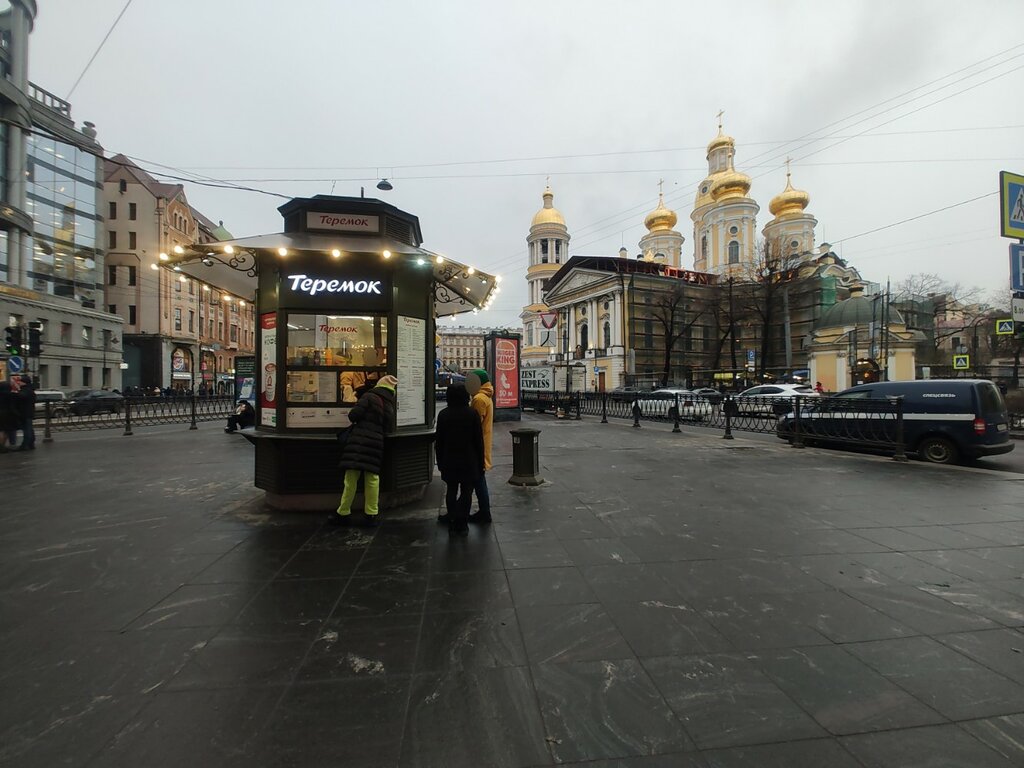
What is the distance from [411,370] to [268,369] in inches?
69.1

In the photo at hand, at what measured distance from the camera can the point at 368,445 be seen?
518cm

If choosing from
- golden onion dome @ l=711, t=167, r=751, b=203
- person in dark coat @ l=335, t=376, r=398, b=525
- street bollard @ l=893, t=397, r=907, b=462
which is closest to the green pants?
person in dark coat @ l=335, t=376, r=398, b=525

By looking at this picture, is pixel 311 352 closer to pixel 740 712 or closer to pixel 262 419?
pixel 262 419

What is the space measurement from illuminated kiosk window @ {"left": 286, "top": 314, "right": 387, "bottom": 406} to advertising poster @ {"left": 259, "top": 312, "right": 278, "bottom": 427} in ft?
0.64

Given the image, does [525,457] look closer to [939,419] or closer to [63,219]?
[939,419]

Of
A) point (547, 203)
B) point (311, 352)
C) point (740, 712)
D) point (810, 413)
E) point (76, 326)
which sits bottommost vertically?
point (740, 712)

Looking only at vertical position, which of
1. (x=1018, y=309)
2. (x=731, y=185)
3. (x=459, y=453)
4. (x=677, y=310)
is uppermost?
(x=731, y=185)

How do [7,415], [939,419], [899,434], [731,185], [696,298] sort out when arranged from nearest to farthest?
[939,419], [899,434], [7,415], [696,298], [731,185]

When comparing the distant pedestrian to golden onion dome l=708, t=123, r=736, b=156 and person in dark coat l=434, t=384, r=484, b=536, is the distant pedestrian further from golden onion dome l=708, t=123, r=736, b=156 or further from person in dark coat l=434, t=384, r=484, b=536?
golden onion dome l=708, t=123, r=736, b=156

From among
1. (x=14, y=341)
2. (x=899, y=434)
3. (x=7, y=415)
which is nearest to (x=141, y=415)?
(x=14, y=341)

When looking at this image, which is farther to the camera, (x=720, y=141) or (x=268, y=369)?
(x=720, y=141)

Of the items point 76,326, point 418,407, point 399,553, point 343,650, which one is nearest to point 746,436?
point 418,407

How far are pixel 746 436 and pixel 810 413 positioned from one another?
2.62 meters

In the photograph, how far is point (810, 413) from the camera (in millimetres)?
12438
